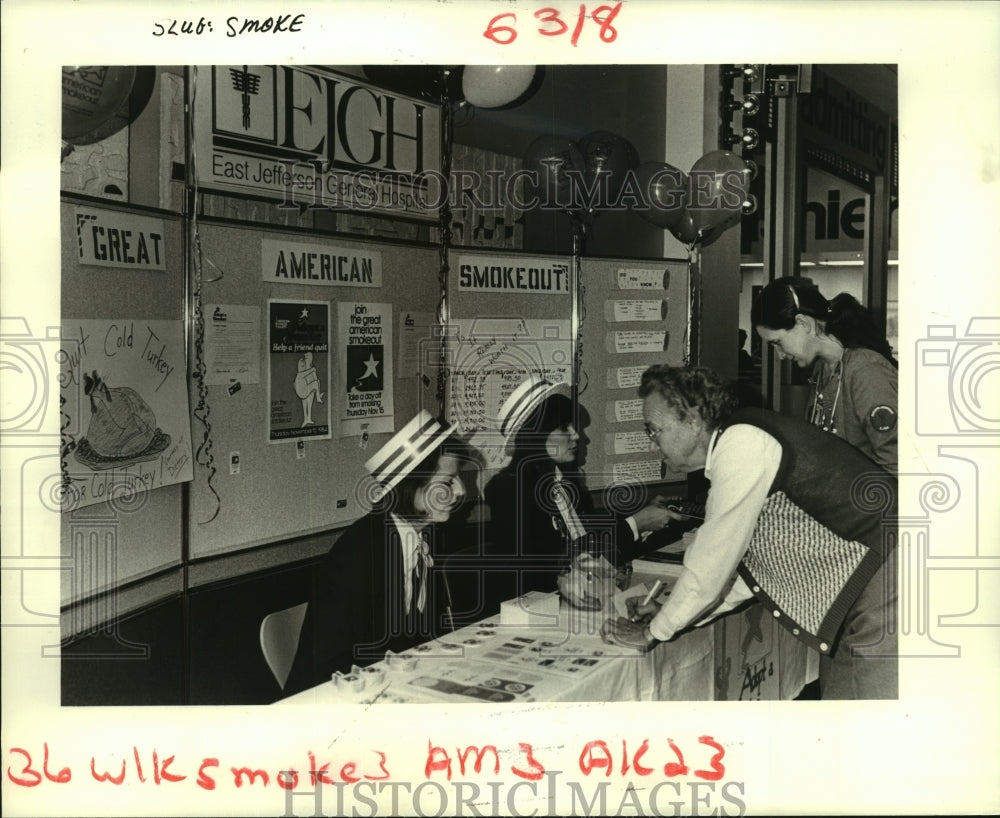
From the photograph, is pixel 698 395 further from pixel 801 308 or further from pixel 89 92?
pixel 89 92

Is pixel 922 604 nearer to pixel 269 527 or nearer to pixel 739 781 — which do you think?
pixel 739 781

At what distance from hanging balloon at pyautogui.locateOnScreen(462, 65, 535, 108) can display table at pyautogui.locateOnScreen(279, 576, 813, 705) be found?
1282 mm

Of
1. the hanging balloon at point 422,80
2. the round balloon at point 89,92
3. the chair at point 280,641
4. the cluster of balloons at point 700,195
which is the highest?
the hanging balloon at point 422,80

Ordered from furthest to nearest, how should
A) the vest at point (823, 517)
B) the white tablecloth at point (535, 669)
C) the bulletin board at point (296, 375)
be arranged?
the bulletin board at point (296, 375) → the vest at point (823, 517) → the white tablecloth at point (535, 669)

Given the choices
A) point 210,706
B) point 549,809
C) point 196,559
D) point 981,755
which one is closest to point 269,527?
point 196,559

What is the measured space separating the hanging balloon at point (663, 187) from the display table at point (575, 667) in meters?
1.01

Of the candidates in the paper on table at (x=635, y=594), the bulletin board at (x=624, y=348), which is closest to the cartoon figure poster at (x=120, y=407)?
the bulletin board at (x=624, y=348)

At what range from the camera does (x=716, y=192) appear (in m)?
2.86

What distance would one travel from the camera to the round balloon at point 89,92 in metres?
2.35

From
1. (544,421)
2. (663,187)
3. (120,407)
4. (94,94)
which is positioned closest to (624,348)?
(544,421)

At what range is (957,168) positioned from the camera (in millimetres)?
2432

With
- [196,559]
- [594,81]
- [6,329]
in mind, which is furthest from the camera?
[196,559]

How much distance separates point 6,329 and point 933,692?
2317 mm

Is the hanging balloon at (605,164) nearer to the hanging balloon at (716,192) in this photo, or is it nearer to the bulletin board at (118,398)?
the hanging balloon at (716,192)
